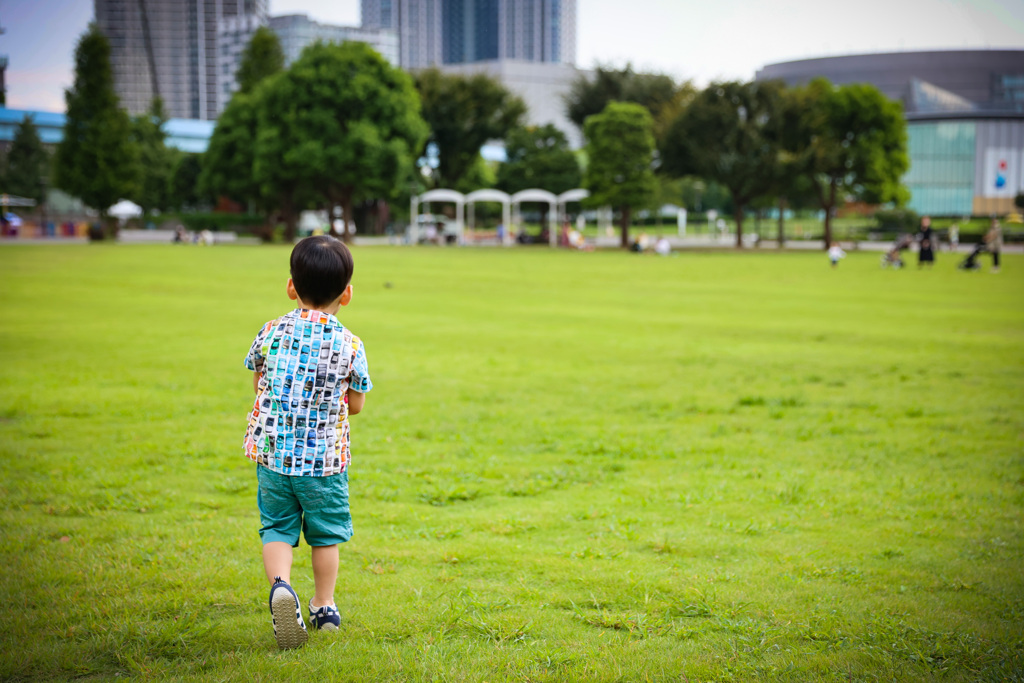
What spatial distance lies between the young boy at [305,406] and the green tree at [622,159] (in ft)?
164

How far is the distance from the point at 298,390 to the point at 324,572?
786mm

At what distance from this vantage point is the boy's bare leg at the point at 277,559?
3543 millimetres

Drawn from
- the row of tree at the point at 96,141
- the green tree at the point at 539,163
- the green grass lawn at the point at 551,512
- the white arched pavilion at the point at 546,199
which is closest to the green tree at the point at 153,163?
the row of tree at the point at 96,141

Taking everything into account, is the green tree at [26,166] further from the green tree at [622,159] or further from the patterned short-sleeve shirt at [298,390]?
the patterned short-sleeve shirt at [298,390]

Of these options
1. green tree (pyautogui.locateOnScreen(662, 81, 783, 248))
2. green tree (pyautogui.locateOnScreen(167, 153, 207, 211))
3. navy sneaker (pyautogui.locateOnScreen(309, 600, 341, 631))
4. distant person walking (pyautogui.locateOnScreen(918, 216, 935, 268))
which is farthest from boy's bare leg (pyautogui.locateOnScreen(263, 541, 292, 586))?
green tree (pyautogui.locateOnScreen(167, 153, 207, 211))

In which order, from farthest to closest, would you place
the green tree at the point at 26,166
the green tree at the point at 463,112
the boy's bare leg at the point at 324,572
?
the green tree at the point at 26,166 < the green tree at the point at 463,112 < the boy's bare leg at the point at 324,572

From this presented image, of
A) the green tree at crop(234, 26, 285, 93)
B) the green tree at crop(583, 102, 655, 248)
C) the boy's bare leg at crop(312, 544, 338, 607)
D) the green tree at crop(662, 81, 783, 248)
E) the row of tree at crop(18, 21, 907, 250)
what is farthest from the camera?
the green tree at crop(234, 26, 285, 93)

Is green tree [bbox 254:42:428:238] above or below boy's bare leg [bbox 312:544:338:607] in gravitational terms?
above

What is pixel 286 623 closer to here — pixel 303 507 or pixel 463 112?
pixel 303 507

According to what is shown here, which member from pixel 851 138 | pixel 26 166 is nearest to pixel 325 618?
pixel 851 138

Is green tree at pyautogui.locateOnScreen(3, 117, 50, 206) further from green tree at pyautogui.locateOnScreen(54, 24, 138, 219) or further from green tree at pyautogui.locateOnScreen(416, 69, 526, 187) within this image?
green tree at pyautogui.locateOnScreen(416, 69, 526, 187)

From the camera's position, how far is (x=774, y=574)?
450 centimetres

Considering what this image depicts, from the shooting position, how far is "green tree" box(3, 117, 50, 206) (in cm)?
8038

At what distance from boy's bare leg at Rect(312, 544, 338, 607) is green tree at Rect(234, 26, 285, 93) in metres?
73.5
